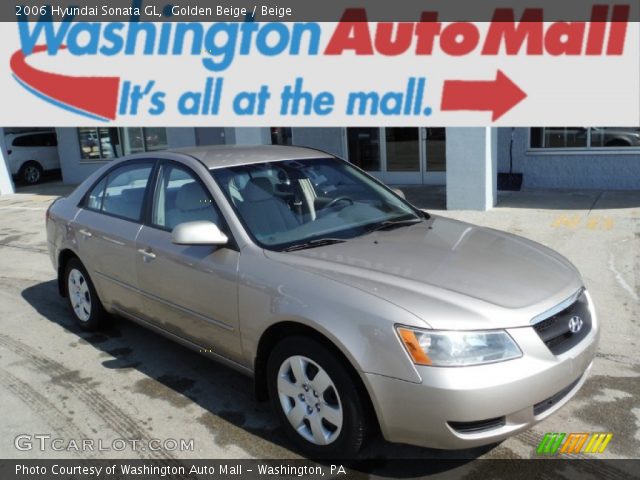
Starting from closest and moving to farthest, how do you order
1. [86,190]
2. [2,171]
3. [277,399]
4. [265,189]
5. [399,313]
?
1. [399,313]
2. [277,399]
3. [265,189]
4. [86,190]
5. [2,171]

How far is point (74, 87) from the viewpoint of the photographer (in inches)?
565

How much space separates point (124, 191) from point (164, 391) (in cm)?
162

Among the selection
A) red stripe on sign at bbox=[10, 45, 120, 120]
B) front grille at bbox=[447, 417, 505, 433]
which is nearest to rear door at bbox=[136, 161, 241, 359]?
front grille at bbox=[447, 417, 505, 433]

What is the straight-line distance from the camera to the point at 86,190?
5074 mm

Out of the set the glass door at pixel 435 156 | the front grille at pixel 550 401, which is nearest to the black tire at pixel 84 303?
the front grille at pixel 550 401

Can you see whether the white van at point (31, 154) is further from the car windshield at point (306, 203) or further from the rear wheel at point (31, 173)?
the car windshield at point (306, 203)

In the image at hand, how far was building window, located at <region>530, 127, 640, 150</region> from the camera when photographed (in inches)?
404

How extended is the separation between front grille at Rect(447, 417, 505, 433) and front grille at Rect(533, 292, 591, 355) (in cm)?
44

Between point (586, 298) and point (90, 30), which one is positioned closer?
point (586, 298)

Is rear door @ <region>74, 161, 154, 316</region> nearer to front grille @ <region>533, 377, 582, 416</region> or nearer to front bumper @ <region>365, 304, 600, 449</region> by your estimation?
front bumper @ <region>365, 304, 600, 449</region>

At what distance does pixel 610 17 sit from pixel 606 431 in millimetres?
8668

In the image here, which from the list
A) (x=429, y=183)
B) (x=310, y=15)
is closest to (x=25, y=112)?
(x=310, y=15)

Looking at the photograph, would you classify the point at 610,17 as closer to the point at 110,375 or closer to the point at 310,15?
the point at 310,15

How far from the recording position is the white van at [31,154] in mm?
16688
